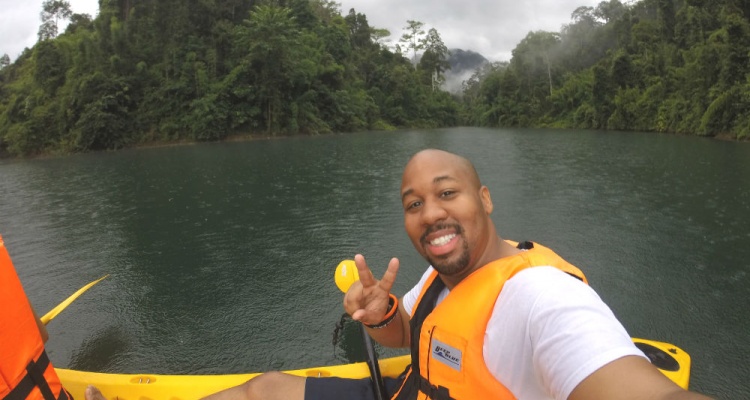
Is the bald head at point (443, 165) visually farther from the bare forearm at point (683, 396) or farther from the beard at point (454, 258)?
the bare forearm at point (683, 396)

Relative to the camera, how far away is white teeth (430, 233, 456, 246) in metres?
1.34

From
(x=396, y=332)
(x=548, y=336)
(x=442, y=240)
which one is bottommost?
(x=396, y=332)

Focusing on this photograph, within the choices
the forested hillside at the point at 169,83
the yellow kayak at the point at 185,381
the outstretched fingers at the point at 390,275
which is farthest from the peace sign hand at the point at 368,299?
the forested hillside at the point at 169,83

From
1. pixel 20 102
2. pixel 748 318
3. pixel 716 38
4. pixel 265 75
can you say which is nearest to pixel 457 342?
pixel 748 318

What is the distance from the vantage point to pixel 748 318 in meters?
4.23

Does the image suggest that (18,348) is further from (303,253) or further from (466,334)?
(303,253)

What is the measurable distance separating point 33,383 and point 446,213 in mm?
1784

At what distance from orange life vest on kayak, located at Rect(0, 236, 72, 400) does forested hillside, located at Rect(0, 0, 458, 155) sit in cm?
3024

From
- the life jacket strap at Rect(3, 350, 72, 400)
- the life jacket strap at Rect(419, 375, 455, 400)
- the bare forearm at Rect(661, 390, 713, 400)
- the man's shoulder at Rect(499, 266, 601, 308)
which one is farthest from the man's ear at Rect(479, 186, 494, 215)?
the life jacket strap at Rect(3, 350, 72, 400)

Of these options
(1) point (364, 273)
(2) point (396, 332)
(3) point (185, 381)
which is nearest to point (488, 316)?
(1) point (364, 273)

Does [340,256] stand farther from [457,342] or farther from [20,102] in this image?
[20,102]

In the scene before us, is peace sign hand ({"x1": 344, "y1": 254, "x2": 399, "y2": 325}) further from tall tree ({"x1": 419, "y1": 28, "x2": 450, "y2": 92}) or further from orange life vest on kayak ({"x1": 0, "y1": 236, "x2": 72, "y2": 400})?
tall tree ({"x1": 419, "y1": 28, "x2": 450, "y2": 92})

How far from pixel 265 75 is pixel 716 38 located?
88.2 feet

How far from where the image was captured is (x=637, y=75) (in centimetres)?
3166
